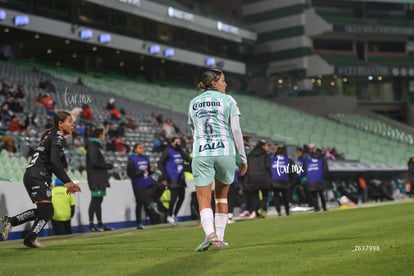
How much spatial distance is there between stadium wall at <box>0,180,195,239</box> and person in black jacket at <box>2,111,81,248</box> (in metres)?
4.88

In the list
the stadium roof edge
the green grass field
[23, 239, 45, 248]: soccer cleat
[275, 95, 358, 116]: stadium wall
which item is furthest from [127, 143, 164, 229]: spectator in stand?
[275, 95, 358, 116]: stadium wall

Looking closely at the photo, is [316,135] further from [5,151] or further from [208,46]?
[5,151]

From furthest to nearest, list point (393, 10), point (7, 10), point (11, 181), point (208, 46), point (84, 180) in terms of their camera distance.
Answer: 1. point (393, 10)
2. point (208, 46)
3. point (7, 10)
4. point (84, 180)
5. point (11, 181)

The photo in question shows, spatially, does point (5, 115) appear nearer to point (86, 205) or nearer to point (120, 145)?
point (120, 145)

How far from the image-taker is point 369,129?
62.8 m

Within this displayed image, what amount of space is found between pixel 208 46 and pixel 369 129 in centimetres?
1493

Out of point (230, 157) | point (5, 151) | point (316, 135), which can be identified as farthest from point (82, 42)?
point (230, 157)

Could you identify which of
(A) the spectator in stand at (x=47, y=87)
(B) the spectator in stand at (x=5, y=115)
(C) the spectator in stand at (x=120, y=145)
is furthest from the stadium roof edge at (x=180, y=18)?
(B) the spectator in stand at (x=5, y=115)

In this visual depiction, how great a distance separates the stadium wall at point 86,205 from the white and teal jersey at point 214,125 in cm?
834

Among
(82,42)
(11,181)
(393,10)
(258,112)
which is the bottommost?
(11,181)

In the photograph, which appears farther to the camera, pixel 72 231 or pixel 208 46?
pixel 208 46

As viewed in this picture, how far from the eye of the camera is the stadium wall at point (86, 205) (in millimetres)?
17266

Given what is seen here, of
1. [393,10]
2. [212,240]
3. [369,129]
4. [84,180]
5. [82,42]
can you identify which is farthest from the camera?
[393,10]

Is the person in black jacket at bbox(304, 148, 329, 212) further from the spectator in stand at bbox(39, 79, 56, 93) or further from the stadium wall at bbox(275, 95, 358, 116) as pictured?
the stadium wall at bbox(275, 95, 358, 116)
